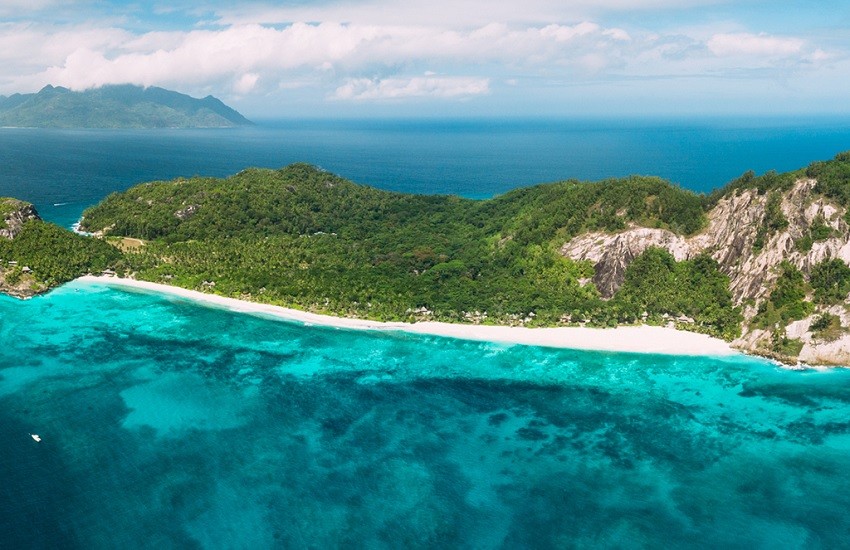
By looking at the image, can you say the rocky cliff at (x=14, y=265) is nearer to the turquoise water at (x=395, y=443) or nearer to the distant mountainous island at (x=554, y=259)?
the distant mountainous island at (x=554, y=259)

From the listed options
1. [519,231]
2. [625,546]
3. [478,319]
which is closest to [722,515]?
[625,546]

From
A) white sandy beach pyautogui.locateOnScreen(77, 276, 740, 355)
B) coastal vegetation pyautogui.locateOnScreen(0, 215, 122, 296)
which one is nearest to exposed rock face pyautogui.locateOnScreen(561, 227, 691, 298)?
white sandy beach pyautogui.locateOnScreen(77, 276, 740, 355)

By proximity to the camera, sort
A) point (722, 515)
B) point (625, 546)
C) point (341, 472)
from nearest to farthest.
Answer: point (625, 546), point (722, 515), point (341, 472)

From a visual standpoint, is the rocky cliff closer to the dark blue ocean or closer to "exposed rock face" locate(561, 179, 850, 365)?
the dark blue ocean

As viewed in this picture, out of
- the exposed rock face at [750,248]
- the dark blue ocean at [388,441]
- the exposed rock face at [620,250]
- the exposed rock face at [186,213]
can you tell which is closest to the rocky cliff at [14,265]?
the dark blue ocean at [388,441]

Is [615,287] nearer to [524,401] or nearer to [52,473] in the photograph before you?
[524,401]

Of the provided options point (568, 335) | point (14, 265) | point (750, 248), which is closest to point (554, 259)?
point (568, 335)
